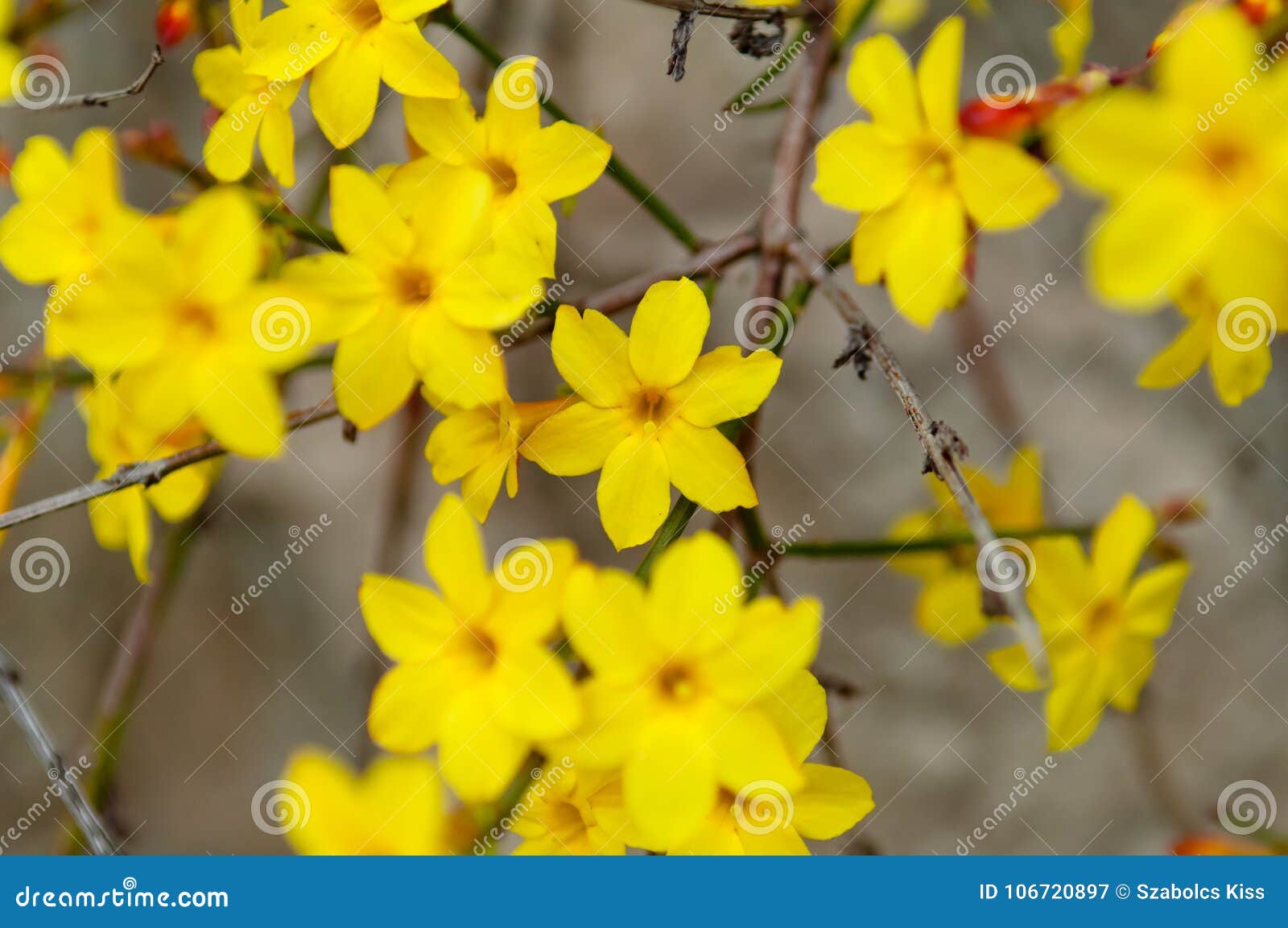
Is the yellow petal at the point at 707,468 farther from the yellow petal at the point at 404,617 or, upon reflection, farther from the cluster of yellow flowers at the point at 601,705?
the yellow petal at the point at 404,617

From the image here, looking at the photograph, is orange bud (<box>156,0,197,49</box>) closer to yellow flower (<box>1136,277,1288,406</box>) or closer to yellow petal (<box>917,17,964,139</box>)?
yellow petal (<box>917,17,964,139</box>)

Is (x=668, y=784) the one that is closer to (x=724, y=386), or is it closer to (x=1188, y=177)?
(x=724, y=386)

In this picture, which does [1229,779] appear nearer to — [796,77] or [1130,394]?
[1130,394]

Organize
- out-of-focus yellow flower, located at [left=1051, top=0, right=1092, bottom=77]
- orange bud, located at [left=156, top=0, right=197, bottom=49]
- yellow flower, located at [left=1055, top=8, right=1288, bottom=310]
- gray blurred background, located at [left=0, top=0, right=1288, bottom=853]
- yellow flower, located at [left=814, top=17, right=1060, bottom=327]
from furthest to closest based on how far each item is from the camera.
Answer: gray blurred background, located at [left=0, top=0, right=1288, bottom=853]
orange bud, located at [left=156, top=0, right=197, bottom=49]
out-of-focus yellow flower, located at [left=1051, top=0, right=1092, bottom=77]
yellow flower, located at [left=814, top=17, right=1060, bottom=327]
yellow flower, located at [left=1055, top=8, right=1288, bottom=310]

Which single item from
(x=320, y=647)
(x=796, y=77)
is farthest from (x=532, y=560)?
(x=320, y=647)

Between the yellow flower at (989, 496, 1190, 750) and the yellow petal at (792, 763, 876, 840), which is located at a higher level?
the yellow flower at (989, 496, 1190, 750)

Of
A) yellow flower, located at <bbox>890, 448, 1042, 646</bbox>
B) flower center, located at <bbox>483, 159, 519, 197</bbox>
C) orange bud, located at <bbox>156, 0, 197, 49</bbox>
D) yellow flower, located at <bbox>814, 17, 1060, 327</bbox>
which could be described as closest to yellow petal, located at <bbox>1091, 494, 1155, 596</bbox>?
yellow flower, located at <bbox>890, 448, 1042, 646</bbox>

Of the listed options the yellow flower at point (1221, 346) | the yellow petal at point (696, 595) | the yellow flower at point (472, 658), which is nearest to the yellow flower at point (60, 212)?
the yellow flower at point (472, 658)
